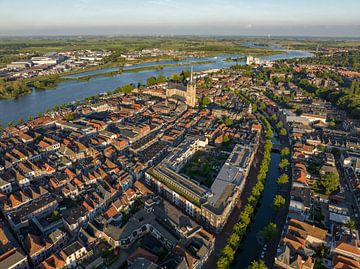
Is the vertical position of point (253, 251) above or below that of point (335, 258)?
below

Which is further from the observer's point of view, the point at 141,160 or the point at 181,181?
the point at 141,160

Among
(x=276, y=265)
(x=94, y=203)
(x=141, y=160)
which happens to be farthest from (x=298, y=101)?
(x=94, y=203)

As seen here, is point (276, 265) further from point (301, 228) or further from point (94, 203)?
point (94, 203)

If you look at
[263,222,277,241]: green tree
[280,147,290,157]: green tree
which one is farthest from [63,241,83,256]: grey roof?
[280,147,290,157]: green tree

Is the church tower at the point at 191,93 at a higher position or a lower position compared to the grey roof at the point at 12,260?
higher

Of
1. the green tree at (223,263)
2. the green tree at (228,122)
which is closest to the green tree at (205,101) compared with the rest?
the green tree at (228,122)

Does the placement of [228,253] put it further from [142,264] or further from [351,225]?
[351,225]

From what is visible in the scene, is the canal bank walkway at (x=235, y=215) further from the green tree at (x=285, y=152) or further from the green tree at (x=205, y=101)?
the green tree at (x=205, y=101)
